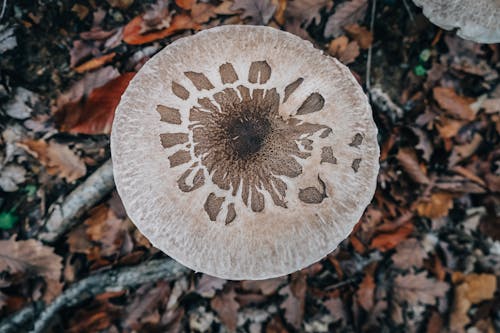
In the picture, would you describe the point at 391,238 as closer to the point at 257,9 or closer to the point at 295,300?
the point at 295,300

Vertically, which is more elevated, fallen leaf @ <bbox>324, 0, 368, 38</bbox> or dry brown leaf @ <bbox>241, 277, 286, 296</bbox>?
fallen leaf @ <bbox>324, 0, 368, 38</bbox>

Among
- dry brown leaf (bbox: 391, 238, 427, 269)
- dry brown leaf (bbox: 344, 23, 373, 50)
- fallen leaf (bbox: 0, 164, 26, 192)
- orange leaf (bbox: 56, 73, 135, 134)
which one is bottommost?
dry brown leaf (bbox: 391, 238, 427, 269)

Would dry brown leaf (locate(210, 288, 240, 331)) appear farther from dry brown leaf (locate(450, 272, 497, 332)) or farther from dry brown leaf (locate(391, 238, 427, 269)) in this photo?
dry brown leaf (locate(450, 272, 497, 332))

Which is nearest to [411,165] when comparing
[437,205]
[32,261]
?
[437,205]

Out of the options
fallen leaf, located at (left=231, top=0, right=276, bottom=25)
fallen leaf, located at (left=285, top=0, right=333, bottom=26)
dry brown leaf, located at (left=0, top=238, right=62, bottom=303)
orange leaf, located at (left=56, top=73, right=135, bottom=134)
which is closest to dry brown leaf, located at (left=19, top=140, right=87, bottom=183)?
orange leaf, located at (left=56, top=73, right=135, bottom=134)

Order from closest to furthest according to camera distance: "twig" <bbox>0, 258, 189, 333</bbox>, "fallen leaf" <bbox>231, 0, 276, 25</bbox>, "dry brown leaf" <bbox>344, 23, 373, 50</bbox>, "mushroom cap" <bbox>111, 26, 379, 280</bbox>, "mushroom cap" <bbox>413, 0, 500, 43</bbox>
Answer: "mushroom cap" <bbox>111, 26, 379, 280</bbox> → "mushroom cap" <bbox>413, 0, 500, 43</bbox> → "twig" <bbox>0, 258, 189, 333</bbox> → "fallen leaf" <bbox>231, 0, 276, 25</bbox> → "dry brown leaf" <bbox>344, 23, 373, 50</bbox>

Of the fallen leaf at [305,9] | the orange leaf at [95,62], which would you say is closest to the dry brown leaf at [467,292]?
the fallen leaf at [305,9]

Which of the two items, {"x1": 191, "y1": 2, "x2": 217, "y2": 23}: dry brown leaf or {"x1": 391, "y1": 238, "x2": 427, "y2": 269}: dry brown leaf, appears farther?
{"x1": 391, "y1": 238, "x2": 427, "y2": 269}: dry brown leaf
